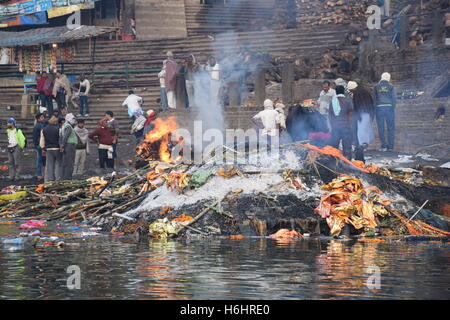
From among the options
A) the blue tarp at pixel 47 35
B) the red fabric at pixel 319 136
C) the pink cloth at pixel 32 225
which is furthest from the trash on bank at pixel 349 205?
the blue tarp at pixel 47 35

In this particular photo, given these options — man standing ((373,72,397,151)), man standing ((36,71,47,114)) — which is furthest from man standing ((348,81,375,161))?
man standing ((36,71,47,114))

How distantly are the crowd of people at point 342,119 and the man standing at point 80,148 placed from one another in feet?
17.2

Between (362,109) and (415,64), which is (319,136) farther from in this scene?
(415,64)

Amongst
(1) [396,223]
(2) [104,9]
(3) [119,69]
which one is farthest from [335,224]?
(2) [104,9]

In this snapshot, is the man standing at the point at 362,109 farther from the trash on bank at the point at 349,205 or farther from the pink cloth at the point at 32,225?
the pink cloth at the point at 32,225

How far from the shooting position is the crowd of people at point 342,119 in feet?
62.1

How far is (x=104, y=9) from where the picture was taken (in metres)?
40.6

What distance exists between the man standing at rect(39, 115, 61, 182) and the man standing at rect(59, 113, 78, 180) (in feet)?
0.43

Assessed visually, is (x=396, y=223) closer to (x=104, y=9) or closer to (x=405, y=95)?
(x=405, y=95)

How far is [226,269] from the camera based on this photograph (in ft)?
35.7

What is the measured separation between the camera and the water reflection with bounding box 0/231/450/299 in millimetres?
9289

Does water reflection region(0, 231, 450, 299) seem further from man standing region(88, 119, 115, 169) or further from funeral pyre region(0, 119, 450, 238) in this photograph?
man standing region(88, 119, 115, 169)

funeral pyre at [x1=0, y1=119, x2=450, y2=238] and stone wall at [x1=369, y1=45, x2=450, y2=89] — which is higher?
stone wall at [x1=369, y1=45, x2=450, y2=89]

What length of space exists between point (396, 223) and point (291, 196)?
6.02 ft
